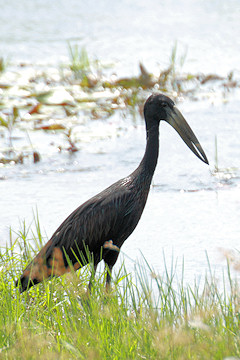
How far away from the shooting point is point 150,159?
12.2 ft

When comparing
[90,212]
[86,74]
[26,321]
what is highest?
[86,74]

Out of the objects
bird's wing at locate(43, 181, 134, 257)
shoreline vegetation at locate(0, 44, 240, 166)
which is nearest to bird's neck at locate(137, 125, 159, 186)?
bird's wing at locate(43, 181, 134, 257)

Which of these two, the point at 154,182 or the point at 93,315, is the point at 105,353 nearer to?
the point at 93,315

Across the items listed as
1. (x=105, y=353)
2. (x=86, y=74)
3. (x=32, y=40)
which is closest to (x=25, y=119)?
(x=86, y=74)

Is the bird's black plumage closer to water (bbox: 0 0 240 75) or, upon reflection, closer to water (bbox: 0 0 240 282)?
water (bbox: 0 0 240 282)

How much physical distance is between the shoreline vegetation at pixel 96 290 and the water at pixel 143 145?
0.60ft

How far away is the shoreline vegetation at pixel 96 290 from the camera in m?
2.56

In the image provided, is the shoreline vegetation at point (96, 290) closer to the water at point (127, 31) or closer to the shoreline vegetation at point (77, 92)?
the shoreline vegetation at point (77, 92)

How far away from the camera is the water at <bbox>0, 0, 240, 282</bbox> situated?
14.8 ft

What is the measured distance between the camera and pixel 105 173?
5602 millimetres

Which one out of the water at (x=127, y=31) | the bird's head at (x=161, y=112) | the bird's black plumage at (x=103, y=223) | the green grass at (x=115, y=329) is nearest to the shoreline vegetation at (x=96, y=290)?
the green grass at (x=115, y=329)

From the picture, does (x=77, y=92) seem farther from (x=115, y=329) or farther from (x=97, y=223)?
(x=115, y=329)

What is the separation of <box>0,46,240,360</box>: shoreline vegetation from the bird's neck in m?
0.43

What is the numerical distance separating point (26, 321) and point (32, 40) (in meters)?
6.72
